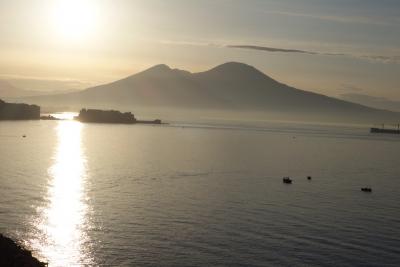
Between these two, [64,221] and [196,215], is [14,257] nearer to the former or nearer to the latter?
[64,221]

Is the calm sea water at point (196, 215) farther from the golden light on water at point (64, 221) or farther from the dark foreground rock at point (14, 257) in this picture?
the dark foreground rock at point (14, 257)

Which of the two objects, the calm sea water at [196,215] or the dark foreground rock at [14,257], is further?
the calm sea water at [196,215]

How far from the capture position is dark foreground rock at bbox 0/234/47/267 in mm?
24312

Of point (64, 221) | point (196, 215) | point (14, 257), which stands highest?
point (14, 257)

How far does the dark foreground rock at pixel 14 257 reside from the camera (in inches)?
957

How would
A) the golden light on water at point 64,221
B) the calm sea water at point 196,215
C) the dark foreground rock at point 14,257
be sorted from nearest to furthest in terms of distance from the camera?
1. the dark foreground rock at point 14,257
2. the golden light on water at point 64,221
3. the calm sea water at point 196,215

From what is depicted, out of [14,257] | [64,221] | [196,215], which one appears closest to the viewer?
[14,257]

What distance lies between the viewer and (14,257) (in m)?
25.0

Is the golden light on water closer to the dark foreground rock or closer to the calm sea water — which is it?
the calm sea water

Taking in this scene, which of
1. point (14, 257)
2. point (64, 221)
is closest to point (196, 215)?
point (64, 221)

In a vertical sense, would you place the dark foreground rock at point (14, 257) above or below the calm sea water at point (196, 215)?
above

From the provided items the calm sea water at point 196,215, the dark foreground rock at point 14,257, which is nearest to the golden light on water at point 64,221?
the calm sea water at point 196,215

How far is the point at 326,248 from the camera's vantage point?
3203cm

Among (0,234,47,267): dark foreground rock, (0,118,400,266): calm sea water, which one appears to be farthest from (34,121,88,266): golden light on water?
(0,234,47,267): dark foreground rock
